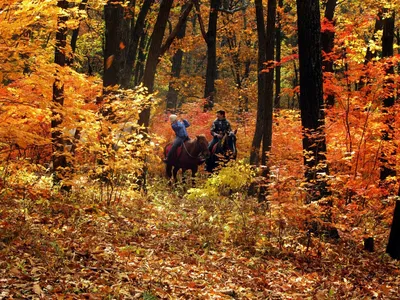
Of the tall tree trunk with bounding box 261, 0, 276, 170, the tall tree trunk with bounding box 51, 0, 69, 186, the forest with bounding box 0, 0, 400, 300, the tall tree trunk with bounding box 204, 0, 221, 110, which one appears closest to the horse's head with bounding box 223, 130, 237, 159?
the tall tree trunk with bounding box 261, 0, 276, 170

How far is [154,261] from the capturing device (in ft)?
21.8

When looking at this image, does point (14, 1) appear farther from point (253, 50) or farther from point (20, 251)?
point (253, 50)

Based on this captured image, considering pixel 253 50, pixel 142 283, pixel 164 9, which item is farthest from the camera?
pixel 253 50

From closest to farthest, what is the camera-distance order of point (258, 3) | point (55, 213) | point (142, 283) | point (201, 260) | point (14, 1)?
1. point (142, 283)
2. point (14, 1)
3. point (201, 260)
4. point (55, 213)
5. point (258, 3)

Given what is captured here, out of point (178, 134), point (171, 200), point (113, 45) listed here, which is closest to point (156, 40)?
point (113, 45)

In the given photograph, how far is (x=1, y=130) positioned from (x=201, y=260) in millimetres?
3604

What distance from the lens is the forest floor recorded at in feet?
17.4

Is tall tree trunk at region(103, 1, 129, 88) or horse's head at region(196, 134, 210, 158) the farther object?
horse's head at region(196, 134, 210, 158)

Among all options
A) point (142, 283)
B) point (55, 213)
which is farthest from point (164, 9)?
point (142, 283)

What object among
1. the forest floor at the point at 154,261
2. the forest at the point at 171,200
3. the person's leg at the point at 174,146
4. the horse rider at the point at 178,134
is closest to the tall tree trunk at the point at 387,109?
the forest at the point at 171,200

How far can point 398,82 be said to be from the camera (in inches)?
441

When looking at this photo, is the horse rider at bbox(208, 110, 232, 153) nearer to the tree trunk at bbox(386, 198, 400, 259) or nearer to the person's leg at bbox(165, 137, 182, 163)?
the person's leg at bbox(165, 137, 182, 163)

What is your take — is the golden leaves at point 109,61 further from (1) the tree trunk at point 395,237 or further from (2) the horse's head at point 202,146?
(1) the tree trunk at point 395,237

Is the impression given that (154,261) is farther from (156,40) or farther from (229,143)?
(229,143)
